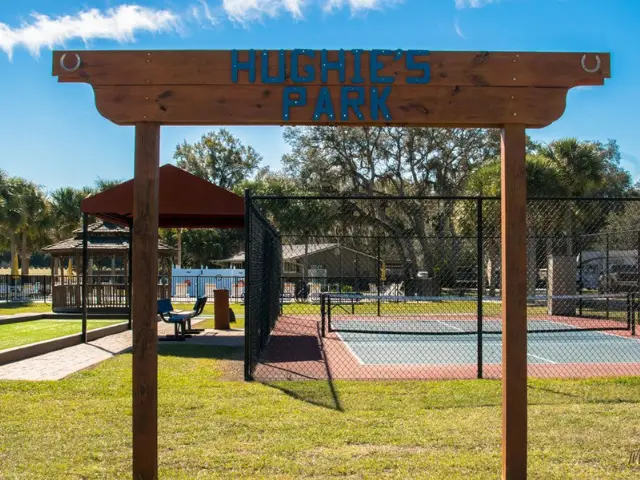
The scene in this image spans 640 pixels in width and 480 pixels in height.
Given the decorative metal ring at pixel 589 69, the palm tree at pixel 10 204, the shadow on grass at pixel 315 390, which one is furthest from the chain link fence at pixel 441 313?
the palm tree at pixel 10 204

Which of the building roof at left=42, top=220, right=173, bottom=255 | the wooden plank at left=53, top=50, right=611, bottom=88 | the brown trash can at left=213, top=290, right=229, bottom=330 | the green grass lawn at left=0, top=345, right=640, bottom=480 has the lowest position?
the green grass lawn at left=0, top=345, right=640, bottom=480

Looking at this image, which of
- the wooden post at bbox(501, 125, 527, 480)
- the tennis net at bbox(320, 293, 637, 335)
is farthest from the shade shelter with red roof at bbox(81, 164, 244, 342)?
the wooden post at bbox(501, 125, 527, 480)

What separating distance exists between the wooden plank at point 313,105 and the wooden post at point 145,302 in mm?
289

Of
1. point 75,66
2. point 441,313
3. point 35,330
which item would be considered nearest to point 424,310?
point 441,313

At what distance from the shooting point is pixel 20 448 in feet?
17.6

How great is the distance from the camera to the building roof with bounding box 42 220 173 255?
20.7 m

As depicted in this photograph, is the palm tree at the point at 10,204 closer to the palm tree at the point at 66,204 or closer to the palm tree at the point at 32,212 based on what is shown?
the palm tree at the point at 32,212

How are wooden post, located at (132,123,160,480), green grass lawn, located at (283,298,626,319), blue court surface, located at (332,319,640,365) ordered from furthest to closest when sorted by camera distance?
green grass lawn, located at (283,298,626,319) → blue court surface, located at (332,319,640,365) → wooden post, located at (132,123,160,480)

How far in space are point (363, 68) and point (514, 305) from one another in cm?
192

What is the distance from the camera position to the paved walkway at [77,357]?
9.02 m

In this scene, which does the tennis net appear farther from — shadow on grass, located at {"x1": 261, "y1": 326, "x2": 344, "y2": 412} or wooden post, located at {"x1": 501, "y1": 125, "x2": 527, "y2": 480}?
wooden post, located at {"x1": 501, "y1": 125, "x2": 527, "y2": 480}

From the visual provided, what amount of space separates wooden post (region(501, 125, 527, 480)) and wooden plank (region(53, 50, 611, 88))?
1.60 ft

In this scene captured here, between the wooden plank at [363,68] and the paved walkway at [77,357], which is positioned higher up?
the wooden plank at [363,68]

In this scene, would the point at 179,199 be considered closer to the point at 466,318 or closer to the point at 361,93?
the point at 361,93
